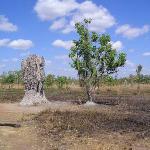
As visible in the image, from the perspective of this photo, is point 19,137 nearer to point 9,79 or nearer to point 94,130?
point 94,130

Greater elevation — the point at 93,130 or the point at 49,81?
the point at 49,81

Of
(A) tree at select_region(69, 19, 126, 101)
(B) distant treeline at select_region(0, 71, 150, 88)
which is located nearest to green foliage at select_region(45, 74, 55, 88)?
(B) distant treeline at select_region(0, 71, 150, 88)

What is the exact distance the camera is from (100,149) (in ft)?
48.2

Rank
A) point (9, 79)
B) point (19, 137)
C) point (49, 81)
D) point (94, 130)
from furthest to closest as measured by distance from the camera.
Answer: point (9, 79) < point (49, 81) < point (94, 130) < point (19, 137)

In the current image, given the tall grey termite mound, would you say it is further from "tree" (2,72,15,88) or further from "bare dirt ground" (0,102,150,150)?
"tree" (2,72,15,88)

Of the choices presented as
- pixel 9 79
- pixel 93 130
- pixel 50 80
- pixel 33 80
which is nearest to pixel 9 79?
pixel 9 79

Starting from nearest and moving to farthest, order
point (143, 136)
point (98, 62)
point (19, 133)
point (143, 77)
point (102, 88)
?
point (143, 136)
point (19, 133)
point (98, 62)
point (102, 88)
point (143, 77)

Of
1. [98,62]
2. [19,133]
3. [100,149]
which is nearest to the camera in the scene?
[100,149]

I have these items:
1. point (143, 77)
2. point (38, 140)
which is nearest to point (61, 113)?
point (38, 140)

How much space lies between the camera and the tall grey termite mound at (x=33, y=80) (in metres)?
33.0

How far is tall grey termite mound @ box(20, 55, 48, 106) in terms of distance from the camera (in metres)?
33.0

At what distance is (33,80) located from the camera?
3294 centimetres

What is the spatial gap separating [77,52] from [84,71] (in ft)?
4.90

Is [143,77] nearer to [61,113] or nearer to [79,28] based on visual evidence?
[79,28]
